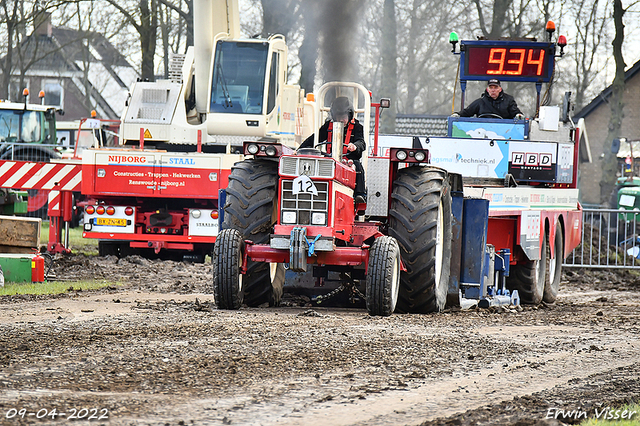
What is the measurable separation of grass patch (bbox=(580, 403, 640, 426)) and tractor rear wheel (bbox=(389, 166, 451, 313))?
12.8 feet

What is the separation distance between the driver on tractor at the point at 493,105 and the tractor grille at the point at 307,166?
222 inches

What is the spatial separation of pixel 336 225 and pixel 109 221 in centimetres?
742

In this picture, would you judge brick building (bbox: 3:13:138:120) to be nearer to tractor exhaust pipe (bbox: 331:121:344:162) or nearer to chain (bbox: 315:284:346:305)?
chain (bbox: 315:284:346:305)

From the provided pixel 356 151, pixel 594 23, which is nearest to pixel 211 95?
pixel 356 151

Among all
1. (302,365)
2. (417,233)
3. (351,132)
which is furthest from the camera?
(351,132)

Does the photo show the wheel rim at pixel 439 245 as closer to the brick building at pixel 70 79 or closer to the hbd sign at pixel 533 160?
the hbd sign at pixel 533 160

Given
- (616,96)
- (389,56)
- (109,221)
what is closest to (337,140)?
(109,221)

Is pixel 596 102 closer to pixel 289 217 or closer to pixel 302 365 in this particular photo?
pixel 289 217

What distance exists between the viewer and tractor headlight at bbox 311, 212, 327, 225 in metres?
8.44

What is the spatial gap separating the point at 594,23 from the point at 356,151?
102 feet

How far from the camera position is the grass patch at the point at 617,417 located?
15.6 feet

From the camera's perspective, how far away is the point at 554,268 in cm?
1319

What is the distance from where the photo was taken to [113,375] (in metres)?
5.38

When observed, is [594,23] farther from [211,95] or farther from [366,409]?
[366,409]
